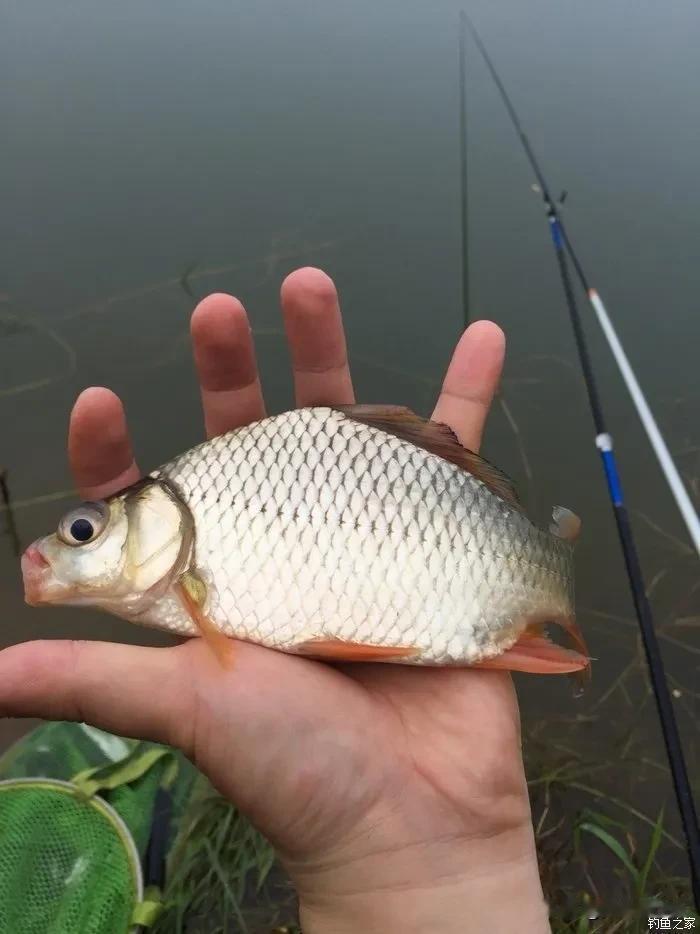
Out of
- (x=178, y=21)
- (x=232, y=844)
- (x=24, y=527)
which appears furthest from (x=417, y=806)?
(x=178, y=21)

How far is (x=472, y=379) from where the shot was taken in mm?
2033

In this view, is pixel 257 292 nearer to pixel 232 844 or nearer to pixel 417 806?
pixel 232 844

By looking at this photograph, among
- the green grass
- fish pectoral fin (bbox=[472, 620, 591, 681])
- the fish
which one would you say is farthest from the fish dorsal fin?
the green grass

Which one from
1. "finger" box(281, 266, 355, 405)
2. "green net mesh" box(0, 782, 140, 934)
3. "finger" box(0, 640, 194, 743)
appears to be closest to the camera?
"finger" box(0, 640, 194, 743)

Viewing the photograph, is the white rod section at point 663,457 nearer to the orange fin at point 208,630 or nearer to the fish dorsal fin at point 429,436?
the fish dorsal fin at point 429,436

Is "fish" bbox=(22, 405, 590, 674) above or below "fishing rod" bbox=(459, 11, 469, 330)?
below

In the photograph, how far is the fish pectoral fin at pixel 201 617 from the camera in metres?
1.33

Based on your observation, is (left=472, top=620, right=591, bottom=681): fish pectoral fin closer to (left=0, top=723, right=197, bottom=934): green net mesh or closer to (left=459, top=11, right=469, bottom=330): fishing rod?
(left=0, top=723, right=197, bottom=934): green net mesh

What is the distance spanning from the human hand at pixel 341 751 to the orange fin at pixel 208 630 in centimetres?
2

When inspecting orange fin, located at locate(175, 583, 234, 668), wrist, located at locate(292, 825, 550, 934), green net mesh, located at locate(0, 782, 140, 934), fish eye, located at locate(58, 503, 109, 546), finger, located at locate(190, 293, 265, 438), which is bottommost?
green net mesh, located at locate(0, 782, 140, 934)

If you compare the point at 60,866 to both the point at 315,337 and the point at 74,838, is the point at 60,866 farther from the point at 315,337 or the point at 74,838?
the point at 315,337

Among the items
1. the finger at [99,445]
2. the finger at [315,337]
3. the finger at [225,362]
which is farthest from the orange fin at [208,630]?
the finger at [315,337]

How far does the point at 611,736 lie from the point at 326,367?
1714mm

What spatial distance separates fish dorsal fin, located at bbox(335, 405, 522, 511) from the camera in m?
1.60
